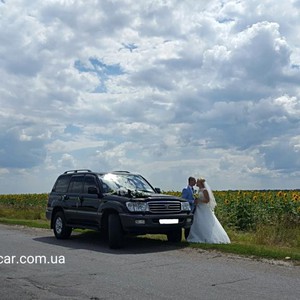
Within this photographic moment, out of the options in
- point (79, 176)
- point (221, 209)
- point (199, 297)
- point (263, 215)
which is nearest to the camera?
point (199, 297)

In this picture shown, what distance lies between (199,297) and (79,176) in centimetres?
829

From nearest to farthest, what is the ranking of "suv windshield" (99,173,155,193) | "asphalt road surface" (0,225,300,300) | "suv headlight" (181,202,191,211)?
"asphalt road surface" (0,225,300,300) → "suv headlight" (181,202,191,211) → "suv windshield" (99,173,155,193)

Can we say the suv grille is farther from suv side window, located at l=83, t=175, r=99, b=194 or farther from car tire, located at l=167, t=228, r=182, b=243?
suv side window, located at l=83, t=175, r=99, b=194

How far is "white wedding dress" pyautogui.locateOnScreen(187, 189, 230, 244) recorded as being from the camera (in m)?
12.6

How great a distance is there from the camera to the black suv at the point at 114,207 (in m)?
12.0

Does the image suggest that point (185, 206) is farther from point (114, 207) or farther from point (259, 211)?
point (259, 211)

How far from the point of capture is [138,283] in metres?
7.97

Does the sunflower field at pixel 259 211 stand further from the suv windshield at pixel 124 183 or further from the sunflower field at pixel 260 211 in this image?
the suv windshield at pixel 124 183

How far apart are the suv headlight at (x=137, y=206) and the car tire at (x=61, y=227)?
333 centimetres

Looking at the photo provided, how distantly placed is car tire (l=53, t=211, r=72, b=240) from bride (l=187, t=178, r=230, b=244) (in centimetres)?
380

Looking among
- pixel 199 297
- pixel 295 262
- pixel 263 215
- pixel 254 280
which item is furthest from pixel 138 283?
pixel 263 215

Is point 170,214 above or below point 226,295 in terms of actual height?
above

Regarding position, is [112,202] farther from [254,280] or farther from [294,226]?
[294,226]

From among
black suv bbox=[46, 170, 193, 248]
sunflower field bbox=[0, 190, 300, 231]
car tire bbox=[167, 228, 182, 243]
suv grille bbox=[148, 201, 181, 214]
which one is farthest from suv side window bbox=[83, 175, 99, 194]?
sunflower field bbox=[0, 190, 300, 231]
